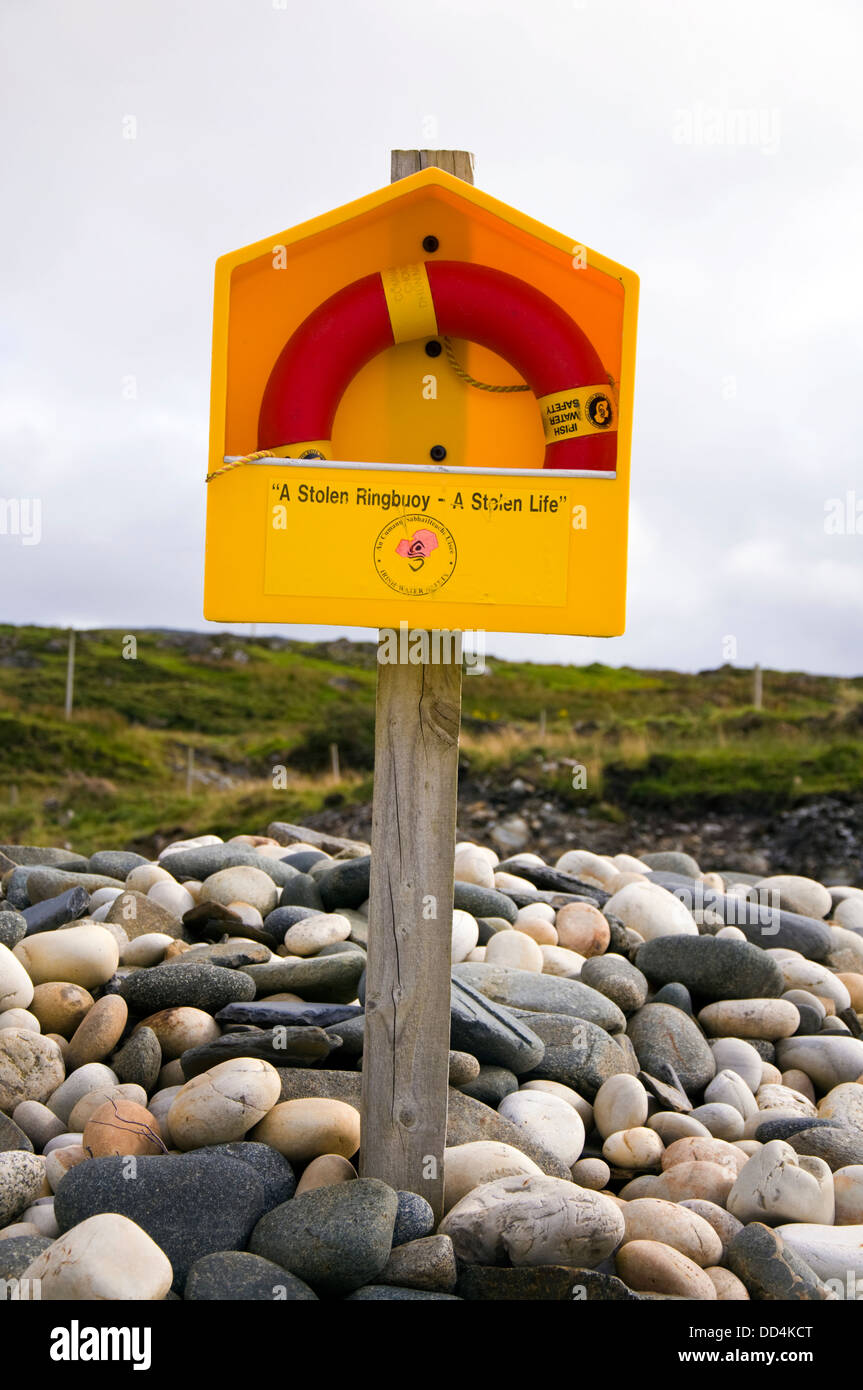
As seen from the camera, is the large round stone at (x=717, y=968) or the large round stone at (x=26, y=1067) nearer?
the large round stone at (x=26, y=1067)

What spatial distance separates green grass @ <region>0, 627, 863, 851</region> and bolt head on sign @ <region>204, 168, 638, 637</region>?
12.9 meters

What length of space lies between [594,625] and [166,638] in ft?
138

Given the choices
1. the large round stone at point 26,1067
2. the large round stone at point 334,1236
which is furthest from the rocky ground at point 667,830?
the large round stone at point 334,1236

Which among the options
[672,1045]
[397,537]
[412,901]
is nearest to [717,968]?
[672,1045]

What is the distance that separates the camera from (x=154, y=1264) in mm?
2619

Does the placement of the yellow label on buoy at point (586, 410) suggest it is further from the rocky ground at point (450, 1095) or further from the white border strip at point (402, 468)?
the rocky ground at point (450, 1095)

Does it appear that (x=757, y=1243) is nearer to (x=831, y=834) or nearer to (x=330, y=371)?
(x=330, y=371)

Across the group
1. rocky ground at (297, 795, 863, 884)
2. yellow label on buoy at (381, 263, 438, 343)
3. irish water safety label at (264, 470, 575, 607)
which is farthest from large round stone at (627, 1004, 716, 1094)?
rocky ground at (297, 795, 863, 884)

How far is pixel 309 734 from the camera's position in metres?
22.1

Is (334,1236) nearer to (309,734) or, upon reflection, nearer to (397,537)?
(397,537)

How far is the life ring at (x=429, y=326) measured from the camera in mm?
2832

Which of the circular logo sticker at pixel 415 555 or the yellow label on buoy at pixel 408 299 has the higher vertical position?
the yellow label on buoy at pixel 408 299

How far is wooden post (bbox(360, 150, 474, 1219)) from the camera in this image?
2.96 meters
